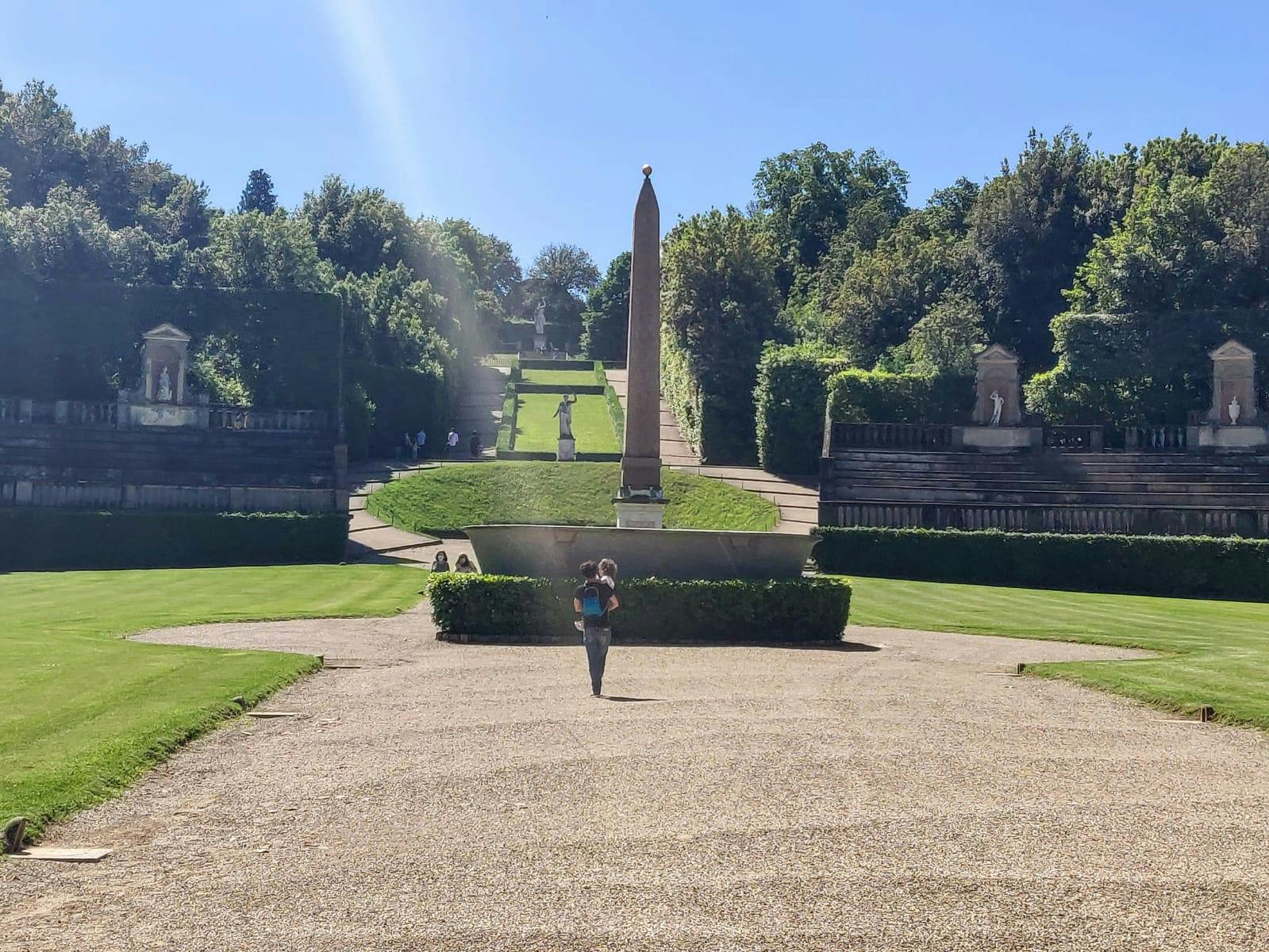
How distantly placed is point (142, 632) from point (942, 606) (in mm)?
16866

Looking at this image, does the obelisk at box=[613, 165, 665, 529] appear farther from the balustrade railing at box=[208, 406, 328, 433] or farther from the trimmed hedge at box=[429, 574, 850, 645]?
the balustrade railing at box=[208, 406, 328, 433]

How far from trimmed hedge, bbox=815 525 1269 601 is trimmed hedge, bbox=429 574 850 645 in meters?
16.7

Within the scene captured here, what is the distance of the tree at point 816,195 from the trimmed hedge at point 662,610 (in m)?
82.8

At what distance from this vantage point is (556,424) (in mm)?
75750

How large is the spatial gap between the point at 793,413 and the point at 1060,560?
22.7 meters

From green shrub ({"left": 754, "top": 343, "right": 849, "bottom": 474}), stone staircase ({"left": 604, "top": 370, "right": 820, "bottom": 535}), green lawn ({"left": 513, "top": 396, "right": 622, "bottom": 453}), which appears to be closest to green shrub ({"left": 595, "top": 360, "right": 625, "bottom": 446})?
green lawn ({"left": 513, "top": 396, "right": 622, "bottom": 453})

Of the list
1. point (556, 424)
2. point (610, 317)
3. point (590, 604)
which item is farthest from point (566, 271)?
point (590, 604)

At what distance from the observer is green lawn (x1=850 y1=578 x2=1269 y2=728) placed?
17766 mm

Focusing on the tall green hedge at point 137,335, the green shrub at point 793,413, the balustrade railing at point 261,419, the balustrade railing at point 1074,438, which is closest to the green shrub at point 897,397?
the green shrub at point 793,413

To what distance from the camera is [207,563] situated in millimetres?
40750

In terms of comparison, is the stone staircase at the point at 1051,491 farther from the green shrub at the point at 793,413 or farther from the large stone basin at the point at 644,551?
the large stone basin at the point at 644,551

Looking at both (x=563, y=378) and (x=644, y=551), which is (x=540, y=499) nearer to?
(x=644, y=551)

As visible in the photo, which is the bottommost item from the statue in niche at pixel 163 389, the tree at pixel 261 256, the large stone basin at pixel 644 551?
the large stone basin at pixel 644 551

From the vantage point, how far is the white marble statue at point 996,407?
55253mm
